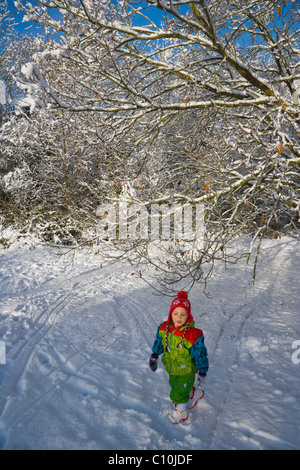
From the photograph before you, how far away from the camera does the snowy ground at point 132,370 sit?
266cm

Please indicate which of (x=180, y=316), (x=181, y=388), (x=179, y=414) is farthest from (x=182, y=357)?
(x=179, y=414)

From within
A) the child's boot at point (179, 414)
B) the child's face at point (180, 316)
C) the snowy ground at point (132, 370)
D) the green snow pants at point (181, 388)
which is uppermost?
the child's face at point (180, 316)

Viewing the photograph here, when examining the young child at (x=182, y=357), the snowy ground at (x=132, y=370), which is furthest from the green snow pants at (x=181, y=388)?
the snowy ground at (x=132, y=370)

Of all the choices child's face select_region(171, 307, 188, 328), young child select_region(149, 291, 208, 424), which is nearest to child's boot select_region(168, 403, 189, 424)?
young child select_region(149, 291, 208, 424)

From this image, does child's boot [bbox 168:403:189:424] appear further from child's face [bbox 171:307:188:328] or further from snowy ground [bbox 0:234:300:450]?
child's face [bbox 171:307:188:328]

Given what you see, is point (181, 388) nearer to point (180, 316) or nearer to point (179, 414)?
point (179, 414)

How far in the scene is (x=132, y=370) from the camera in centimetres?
373

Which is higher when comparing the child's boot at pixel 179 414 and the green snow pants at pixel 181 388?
the green snow pants at pixel 181 388

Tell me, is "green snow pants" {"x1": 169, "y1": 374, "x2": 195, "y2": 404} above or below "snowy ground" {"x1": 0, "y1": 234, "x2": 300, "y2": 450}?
above

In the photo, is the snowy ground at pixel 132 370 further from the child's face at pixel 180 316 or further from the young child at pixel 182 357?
the child's face at pixel 180 316

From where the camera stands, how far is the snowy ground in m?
2.66

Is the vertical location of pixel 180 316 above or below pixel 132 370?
above
